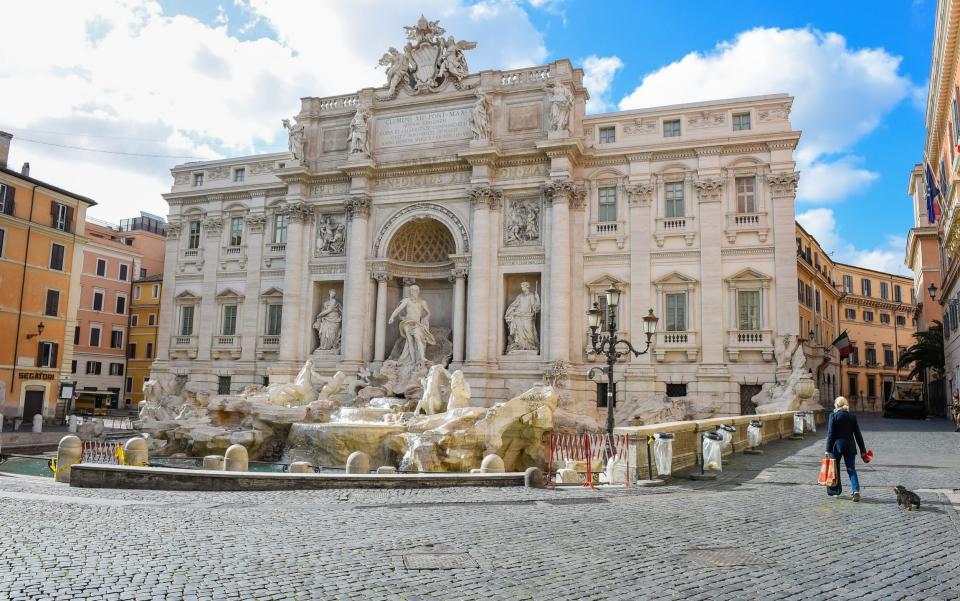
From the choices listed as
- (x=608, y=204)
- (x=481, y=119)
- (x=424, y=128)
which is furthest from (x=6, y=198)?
(x=608, y=204)

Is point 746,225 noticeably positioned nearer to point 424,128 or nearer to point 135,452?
point 424,128

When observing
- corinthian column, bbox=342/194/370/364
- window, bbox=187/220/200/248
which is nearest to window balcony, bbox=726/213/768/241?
corinthian column, bbox=342/194/370/364

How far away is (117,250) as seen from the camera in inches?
1933

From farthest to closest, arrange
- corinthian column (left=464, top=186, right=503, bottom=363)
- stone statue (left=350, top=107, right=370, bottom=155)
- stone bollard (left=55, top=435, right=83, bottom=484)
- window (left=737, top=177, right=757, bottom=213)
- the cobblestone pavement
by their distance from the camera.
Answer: stone statue (left=350, top=107, right=370, bottom=155) → corinthian column (left=464, top=186, right=503, bottom=363) → window (left=737, top=177, right=757, bottom=213) → stone bollard (left=55, top=435, right=83, bottom=484) → the cobblestone pavement

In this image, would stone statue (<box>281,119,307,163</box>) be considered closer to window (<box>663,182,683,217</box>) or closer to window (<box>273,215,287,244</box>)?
window (<box>273,215,287,244</box>)

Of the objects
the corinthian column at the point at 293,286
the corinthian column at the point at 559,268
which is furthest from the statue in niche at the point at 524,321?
the corinthian column at the point at 293,286

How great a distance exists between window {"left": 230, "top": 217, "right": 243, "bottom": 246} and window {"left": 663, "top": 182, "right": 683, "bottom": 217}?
70.8 feet

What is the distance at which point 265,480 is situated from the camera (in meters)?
12.8

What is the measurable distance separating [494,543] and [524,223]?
974 inches

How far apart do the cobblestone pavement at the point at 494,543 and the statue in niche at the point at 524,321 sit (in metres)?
18.4

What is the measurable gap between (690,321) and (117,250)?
1544 inches

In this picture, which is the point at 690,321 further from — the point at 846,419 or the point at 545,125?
the point at 846,419

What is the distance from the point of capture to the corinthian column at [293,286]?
110 ft

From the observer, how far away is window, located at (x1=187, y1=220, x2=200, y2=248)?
126 feet
